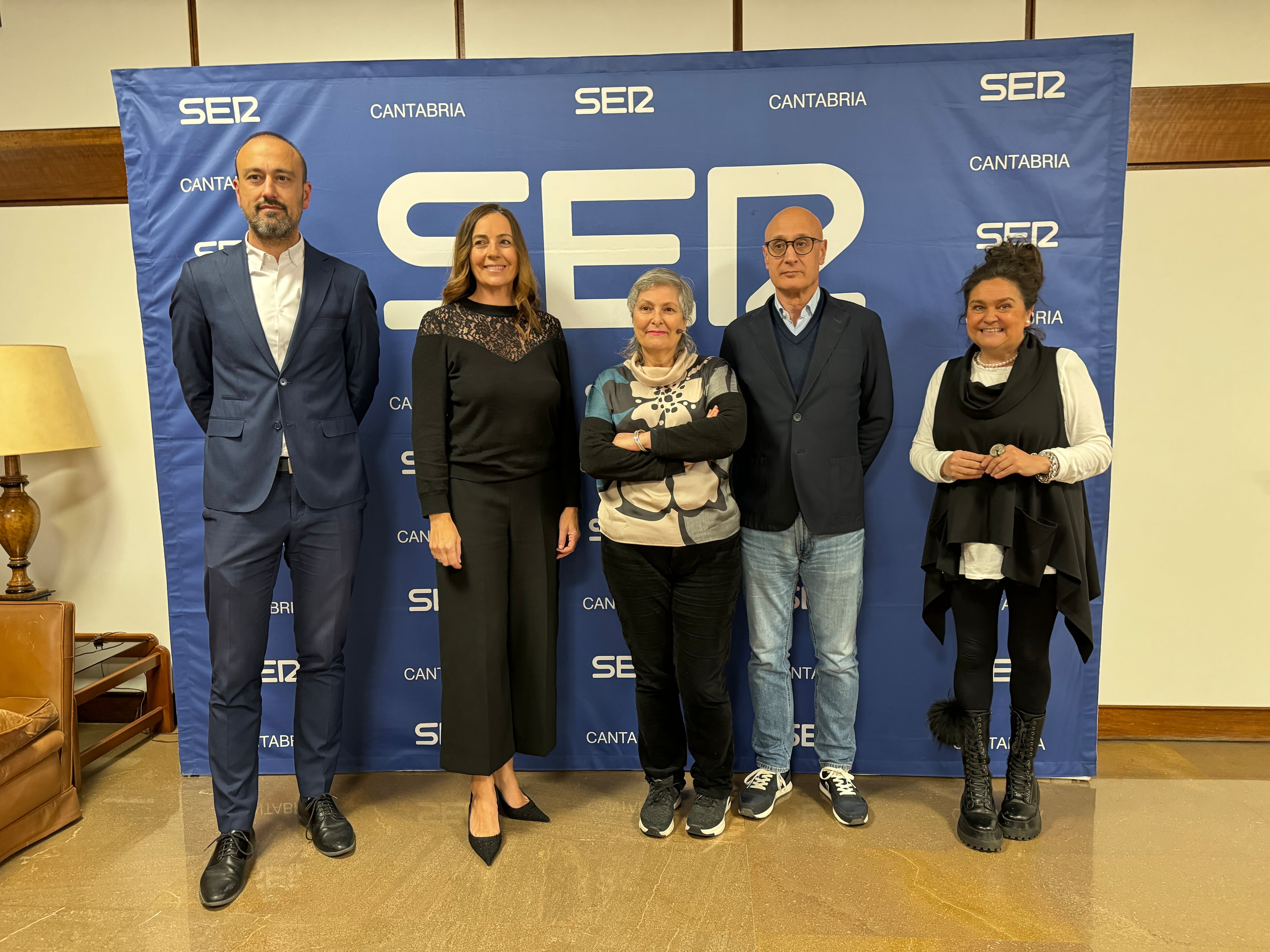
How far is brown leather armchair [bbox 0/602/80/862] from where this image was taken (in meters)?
2.33

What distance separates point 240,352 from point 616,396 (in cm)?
108

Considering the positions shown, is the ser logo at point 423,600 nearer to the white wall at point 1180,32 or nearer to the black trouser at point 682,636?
the black trouser at point 682,636

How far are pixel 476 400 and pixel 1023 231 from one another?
191 centimetres

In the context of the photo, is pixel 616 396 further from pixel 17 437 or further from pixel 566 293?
pixel 17 437

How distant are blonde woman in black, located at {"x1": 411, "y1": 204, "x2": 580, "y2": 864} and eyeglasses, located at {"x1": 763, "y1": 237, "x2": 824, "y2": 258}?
2.38 feet

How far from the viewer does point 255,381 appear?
216cm

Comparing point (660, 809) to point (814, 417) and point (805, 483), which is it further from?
point (814, 417)

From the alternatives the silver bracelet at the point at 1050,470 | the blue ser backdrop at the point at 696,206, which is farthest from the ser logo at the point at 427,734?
the silver bracelet at the point at 1050,470

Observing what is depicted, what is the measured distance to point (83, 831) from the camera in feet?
8.00

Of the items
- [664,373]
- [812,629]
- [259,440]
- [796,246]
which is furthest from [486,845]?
[796,246]

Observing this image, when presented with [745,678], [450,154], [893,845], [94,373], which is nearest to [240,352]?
[450,154]

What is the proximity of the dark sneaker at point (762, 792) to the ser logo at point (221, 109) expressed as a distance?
2.81 metres

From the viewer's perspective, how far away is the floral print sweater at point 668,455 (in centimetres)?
208

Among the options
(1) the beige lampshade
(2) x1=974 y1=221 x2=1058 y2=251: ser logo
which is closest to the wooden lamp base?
(1) the beige lampshade
